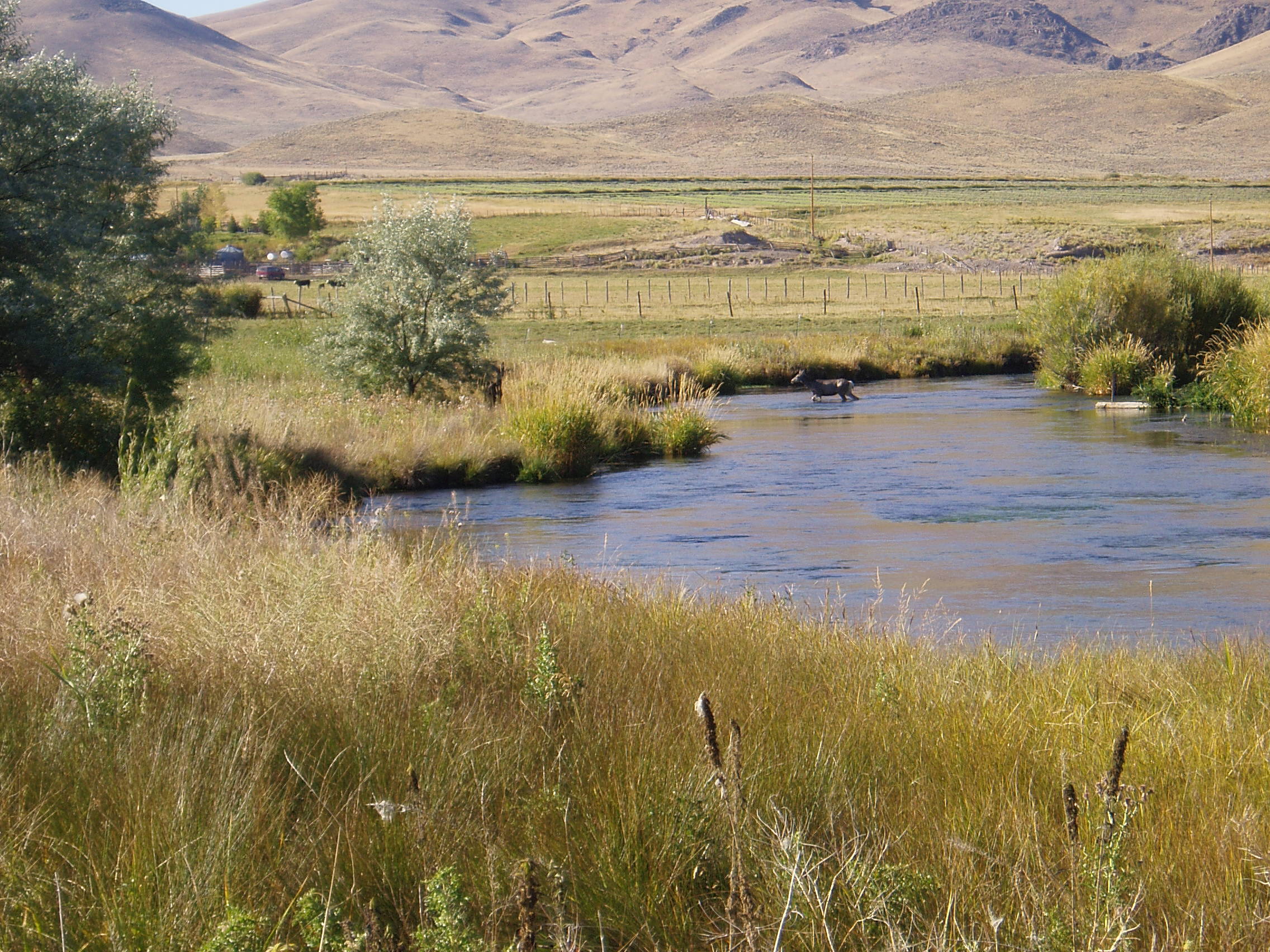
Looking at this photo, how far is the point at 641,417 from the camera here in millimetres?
27938

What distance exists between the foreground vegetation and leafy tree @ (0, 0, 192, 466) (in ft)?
34.9

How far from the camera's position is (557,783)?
527cm

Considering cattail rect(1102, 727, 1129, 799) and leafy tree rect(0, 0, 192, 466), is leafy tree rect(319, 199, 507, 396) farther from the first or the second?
cattail rect(1102, 727, 1129, 799)

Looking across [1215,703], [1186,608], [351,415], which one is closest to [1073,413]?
[351,415]

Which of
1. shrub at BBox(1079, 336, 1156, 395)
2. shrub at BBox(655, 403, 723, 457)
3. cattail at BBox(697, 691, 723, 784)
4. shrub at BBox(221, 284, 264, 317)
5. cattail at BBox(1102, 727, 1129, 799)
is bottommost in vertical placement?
shrub at BBox(655, 403, 723, 457)

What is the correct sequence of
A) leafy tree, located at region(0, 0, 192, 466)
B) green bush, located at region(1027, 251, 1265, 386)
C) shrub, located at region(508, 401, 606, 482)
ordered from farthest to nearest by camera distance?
1. green bush, located at region(1027, 251, 1265, 386)
2. shrub, located at region(508, 401, 606, 482)
3. leafy tree, located at region(0, 0, 192, 466)

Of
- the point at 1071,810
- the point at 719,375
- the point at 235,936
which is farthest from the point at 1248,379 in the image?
the point at 235,936

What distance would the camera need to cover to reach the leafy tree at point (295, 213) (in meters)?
113

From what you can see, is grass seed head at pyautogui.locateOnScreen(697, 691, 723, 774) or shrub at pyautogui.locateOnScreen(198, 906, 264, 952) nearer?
grass seed head at pyautogui.locateOnScreen(697, 691, 723, 774)

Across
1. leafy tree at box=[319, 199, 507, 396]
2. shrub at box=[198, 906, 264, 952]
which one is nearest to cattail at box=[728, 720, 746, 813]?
shrub at box=[198, 906, 264, 952]

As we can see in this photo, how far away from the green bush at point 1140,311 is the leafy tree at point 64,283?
23529mm

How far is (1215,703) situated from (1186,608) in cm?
624

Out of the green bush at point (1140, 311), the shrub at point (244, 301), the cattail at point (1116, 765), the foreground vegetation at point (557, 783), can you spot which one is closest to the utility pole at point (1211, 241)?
the green bush at point (1140, 311)

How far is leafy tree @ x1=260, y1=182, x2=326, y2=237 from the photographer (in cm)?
11319
